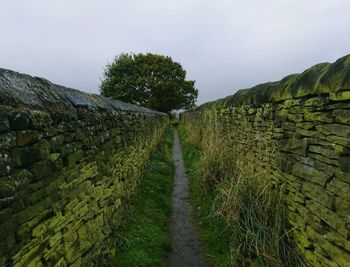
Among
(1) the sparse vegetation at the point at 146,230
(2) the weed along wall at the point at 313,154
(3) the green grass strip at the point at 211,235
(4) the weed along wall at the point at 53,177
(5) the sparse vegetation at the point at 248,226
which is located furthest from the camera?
(3) the green grass strip at the point at 211,235

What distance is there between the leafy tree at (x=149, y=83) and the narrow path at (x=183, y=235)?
3033cm

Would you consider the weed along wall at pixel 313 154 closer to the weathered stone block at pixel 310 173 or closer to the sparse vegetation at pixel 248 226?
the weathered stone block at pixel 310 173

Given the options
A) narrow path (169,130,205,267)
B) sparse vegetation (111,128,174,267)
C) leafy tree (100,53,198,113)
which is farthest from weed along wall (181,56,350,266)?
leafy tree (100,53,198,113)

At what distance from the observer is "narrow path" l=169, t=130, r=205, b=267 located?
503cm

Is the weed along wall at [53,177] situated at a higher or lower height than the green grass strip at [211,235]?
higher

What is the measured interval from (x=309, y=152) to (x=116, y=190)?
2.90 metres

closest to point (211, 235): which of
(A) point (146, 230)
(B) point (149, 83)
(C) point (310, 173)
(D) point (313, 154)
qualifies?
(A) point (146, 230)

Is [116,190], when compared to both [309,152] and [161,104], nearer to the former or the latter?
[309,152]

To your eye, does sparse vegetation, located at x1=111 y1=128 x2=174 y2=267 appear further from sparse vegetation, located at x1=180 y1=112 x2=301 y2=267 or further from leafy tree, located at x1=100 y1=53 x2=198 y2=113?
leafy tree, located at x1=100 y1=53 x2=198 y2=113

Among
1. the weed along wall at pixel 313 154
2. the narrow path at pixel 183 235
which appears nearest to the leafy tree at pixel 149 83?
the narrow path at pixel 183 235

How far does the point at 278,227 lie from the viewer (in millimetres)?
4387

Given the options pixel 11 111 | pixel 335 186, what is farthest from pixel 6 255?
pixel 335 186

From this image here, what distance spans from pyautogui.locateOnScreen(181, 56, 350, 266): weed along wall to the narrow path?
158cm

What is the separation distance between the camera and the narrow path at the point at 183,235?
503 cm
